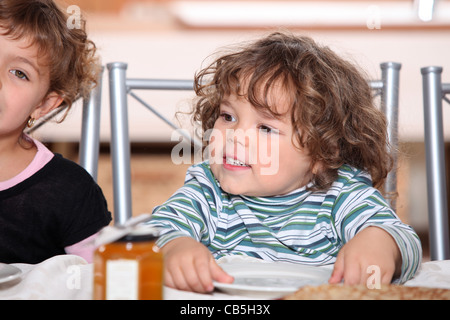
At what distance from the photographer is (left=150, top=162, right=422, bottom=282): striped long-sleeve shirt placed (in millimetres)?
905

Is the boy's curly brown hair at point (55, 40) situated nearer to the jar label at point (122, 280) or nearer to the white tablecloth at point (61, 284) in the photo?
the white tablecloth at point (61, 284)

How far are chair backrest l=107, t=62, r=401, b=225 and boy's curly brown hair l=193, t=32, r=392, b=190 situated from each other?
0.20 metres

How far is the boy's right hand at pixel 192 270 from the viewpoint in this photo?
23.5 inches

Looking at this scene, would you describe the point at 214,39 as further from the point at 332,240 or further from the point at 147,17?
the point at 332,240

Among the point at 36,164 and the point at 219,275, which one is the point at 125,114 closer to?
the point at 36,164

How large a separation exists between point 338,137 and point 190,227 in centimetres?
32

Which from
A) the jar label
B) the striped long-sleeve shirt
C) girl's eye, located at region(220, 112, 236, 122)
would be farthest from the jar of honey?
girl's eye, located at region(220, 112, 236, 122)

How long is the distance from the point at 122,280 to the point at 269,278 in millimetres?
218

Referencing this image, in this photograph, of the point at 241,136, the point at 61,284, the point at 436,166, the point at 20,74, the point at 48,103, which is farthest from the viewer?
the point at 436,166

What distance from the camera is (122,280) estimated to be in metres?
0.46

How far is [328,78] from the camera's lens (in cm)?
98

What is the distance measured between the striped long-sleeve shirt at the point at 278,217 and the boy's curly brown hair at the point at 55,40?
13.9 inches

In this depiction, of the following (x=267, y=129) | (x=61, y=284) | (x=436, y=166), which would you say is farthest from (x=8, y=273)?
(x=436, y=166)
